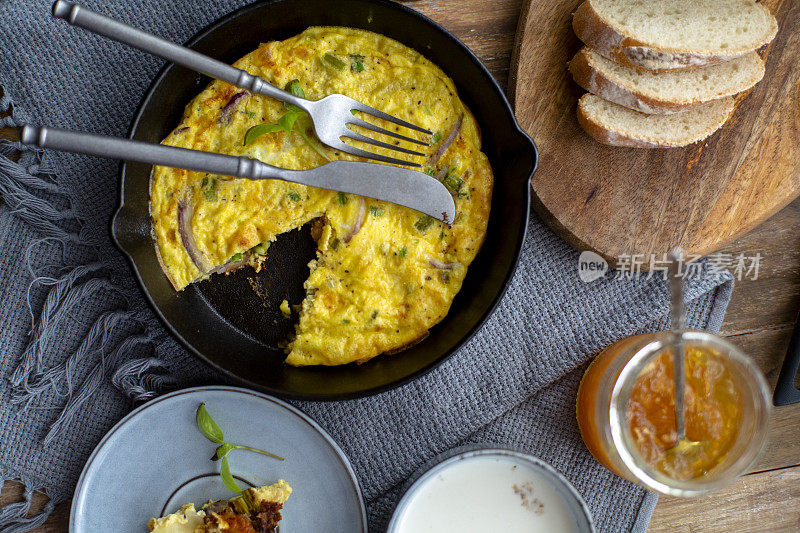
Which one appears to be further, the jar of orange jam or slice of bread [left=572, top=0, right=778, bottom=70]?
slice of bread [left=572, top=0, right=778, bottom=70]

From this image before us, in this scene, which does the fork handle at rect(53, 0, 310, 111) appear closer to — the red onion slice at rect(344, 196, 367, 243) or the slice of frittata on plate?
the red onion slice at rect(344, 196, 367, 243)

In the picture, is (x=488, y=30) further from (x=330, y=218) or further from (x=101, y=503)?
(x=101, y=503)

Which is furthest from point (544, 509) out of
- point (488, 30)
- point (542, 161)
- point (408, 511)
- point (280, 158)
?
point (488, 30)

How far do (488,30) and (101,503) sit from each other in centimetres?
286

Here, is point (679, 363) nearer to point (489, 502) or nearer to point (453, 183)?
point (489, 502)

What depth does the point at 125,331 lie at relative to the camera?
306 centimetres

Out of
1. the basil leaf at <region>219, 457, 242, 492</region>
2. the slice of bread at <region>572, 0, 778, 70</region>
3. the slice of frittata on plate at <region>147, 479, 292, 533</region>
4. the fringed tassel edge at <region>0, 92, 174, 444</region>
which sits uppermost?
the slice of bread at <region>572, 0, 778, 70</region>

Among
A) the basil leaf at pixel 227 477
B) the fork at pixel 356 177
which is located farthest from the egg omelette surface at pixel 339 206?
the basil leaf at pixel 227 477

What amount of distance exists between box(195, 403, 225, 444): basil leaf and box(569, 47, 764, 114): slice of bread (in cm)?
227

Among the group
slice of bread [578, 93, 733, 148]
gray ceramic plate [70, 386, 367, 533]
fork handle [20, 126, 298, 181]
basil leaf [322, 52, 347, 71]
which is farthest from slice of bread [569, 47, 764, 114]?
gray ceramic plate [70, 386, 367, 533]

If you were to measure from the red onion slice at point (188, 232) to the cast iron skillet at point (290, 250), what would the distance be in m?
0.16

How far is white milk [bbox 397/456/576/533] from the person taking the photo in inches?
117

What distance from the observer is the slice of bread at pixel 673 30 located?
289 cm

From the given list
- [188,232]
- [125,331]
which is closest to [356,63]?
[188,232]
